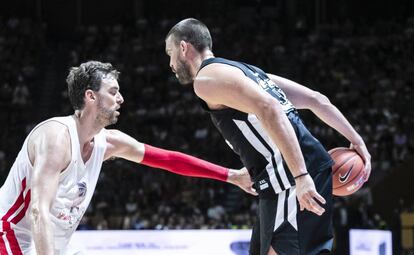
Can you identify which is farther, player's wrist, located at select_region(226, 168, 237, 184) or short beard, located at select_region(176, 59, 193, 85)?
player's wrist, located at select_region(226, 168, 237, 184)

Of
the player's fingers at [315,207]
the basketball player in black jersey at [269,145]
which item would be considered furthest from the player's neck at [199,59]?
the player's fingers at [315,207]

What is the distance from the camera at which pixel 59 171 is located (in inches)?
127

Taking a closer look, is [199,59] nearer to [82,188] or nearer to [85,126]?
[85,126]

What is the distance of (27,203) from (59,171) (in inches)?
10.5

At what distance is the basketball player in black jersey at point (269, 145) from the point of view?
9.68ft

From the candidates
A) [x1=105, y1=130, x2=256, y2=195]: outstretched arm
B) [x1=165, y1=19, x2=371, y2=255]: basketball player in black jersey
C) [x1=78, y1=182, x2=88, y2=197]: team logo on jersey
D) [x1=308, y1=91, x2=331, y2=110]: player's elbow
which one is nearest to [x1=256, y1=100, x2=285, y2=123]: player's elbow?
[x1=165, y1=19, x2=371, y2=255]: basketball player in black jersey

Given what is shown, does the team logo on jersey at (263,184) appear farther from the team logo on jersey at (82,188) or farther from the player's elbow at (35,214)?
the player's elbow at (35,214)

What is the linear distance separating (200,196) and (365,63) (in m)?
5.30

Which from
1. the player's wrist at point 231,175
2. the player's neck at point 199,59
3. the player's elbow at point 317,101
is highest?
the player's neck at point 199,59

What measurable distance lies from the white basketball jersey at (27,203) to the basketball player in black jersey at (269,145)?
0.66 metres

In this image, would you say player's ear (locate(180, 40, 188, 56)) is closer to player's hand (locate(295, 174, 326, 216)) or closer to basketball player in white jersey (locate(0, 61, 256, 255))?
basketball player in white jersey (locate(0, 61, 256, 255))

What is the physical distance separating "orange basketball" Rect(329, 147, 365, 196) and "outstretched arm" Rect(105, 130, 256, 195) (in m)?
0.59

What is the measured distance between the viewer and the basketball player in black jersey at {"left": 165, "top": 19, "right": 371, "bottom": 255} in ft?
9.68

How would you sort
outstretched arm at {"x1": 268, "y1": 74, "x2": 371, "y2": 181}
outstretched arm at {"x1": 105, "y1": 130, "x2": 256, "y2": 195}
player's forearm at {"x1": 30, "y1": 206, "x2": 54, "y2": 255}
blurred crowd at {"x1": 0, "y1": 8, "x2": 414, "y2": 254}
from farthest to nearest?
blurred crowd at {"x1": 0, "y1": 8, "x2": 414, "y2": 254}
outstretched arm at {"x1": 105, "y1": 130, "x2": 256, "y2": 195}
outstretched arm at {"x1": 268, "y1": 74, "x2": 371, "y2": 181}
player's forearm at {"x1": 30, "y1": 206, "x2": 54, "y2": 255}
